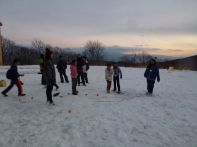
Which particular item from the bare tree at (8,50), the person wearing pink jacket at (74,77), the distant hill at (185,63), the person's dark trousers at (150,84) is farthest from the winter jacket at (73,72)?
the bare tree at (8,50)

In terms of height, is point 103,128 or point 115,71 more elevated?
point 115,71

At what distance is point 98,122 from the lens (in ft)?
31.8

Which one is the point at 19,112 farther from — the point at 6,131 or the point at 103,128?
the point at 103,128

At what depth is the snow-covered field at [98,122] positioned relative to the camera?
801 centimetres

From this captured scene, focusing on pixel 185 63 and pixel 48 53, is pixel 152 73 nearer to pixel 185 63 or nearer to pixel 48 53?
pixel 48 53

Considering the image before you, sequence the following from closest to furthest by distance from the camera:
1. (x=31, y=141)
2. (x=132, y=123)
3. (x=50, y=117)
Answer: (x=31, y=141), (x=132, y=123), (x=50, y=117)

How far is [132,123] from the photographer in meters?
9.55

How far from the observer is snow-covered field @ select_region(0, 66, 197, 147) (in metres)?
8.01

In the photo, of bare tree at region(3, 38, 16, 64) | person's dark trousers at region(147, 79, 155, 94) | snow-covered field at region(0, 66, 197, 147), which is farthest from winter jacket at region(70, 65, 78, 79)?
bare tree at region(3, 38, 16, 64)

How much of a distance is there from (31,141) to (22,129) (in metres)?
1.19

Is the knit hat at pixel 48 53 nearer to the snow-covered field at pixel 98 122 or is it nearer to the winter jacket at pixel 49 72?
the winter jacket at pixel 49 72

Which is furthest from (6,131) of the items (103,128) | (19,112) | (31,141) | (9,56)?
(9,56)

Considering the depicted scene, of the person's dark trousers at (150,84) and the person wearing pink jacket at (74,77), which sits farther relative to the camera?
the person's dark trousers at (150,84)

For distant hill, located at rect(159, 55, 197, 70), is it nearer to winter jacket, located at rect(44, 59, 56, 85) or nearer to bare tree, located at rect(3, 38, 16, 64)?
winter jacket, located at rect(44, 59, 56, 85)
